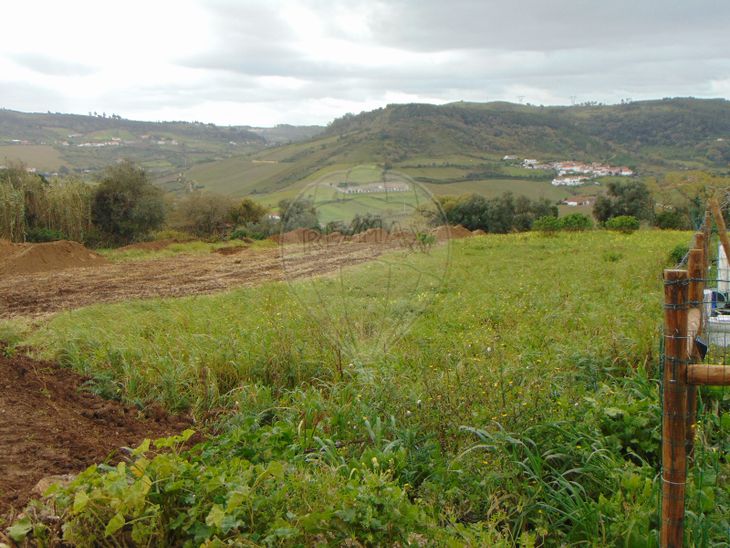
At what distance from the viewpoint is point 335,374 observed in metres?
4.95

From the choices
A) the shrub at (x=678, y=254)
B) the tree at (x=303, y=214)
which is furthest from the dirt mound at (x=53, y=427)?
the shrub at (x=678, y=254)

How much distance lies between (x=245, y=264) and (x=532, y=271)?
311 inches

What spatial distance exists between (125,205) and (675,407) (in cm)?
2352

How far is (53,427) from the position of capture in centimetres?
420

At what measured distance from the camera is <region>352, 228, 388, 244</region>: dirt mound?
16.9 ft

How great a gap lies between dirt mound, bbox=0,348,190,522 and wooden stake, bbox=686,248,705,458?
2.98m

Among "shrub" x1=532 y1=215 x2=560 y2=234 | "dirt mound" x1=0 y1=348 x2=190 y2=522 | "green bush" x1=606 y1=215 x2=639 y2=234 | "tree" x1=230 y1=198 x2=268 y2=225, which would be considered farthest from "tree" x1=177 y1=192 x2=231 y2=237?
"dirt mound" x1=0 y1=348 x2=190 y2=522

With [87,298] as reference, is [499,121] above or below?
above

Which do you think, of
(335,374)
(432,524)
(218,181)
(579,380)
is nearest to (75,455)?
(335,374)

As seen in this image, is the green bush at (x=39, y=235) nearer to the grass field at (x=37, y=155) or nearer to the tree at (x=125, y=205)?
the tree at (x=125, y=205)

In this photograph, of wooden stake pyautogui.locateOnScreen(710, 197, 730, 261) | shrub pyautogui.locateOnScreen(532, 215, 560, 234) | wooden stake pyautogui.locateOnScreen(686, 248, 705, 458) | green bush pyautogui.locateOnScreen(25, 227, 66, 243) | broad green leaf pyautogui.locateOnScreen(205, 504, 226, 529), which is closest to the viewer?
broad green leaf pyautogui.locateOnScreen(205, 504, 226, 529)

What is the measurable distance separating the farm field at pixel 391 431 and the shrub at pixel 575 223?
584 inches

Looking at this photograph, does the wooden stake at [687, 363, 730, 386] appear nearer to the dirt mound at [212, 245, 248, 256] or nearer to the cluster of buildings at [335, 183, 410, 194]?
the cluster of buildings at [335, 183, 410, 194]

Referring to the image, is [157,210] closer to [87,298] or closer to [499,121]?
[87,298]
